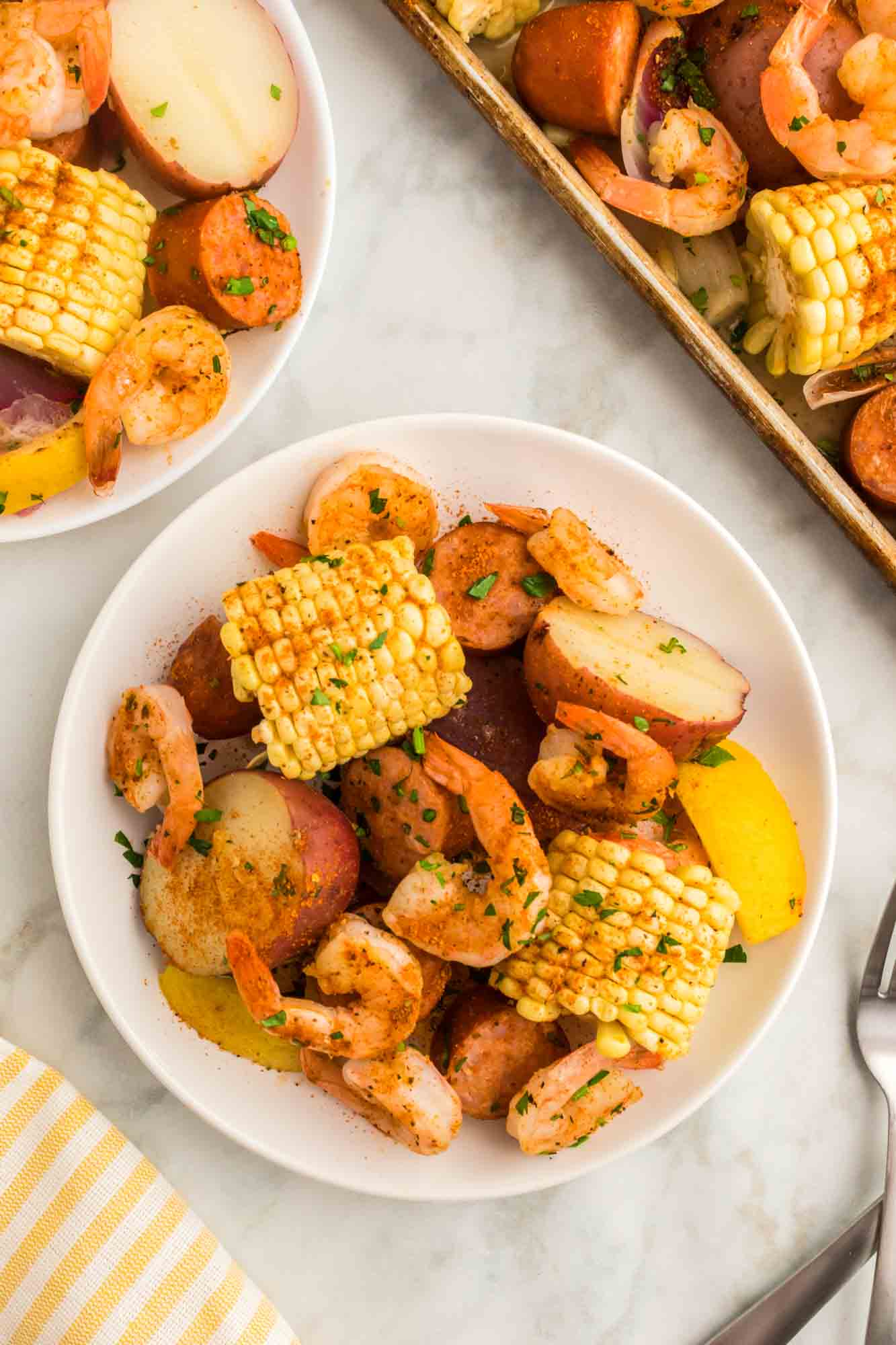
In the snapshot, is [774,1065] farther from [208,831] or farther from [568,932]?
[208,831]

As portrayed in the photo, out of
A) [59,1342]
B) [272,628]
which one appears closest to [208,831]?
[272,628]

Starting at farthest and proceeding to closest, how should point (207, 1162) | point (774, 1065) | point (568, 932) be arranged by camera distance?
point (774, 1065)
point (207, 1162)
point (568, 932)

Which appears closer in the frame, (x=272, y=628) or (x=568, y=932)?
(x=272, y=628)

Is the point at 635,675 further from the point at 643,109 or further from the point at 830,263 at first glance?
the point at 643,109

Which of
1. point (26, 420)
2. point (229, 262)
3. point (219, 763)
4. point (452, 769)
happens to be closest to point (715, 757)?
point (452, 769)

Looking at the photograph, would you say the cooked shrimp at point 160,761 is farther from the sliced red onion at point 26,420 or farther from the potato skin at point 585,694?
the potato skin at point 585,694

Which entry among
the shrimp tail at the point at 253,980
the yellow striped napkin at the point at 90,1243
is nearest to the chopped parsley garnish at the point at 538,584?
the shrimp tail at the point at 253,980

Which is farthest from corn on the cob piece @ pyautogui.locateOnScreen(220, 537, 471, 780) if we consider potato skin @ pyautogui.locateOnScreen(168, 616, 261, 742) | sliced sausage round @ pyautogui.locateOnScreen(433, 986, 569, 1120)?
sliced sausage round @ pyautogui.locateOnScreen(433, 986, 569, 1120)
